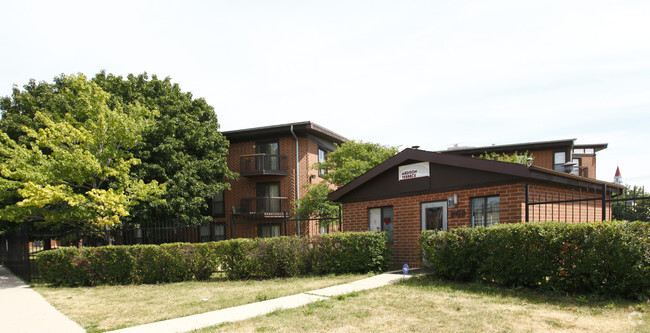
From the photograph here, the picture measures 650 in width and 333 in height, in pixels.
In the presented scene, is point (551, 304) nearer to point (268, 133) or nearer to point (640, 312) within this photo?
point (640, 312)

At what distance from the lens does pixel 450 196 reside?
1156cm

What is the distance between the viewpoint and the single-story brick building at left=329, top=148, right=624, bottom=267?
10203mm

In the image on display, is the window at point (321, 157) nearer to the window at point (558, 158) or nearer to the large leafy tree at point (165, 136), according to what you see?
the large leafy tree at point (165, 136)

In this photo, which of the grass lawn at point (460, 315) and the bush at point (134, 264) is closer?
the grass lawn at point (460, 315)

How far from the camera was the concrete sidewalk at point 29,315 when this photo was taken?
7.02 meters

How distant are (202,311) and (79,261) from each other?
299 inches

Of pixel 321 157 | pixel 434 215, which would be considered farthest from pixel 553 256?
pixel 321 157

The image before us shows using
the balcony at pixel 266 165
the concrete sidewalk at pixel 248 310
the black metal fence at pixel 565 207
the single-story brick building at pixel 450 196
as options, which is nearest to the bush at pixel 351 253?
the single-story brick building at pixel 450 196

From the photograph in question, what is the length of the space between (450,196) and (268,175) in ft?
50.1

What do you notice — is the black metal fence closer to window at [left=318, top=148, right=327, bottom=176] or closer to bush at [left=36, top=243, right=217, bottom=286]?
bush at [left=36, top=243, right=217, bottom=286]

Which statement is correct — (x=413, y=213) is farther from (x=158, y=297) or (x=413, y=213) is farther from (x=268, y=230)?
(x=268, y=230)

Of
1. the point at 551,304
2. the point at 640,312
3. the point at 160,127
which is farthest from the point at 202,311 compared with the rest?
the point at 160,127

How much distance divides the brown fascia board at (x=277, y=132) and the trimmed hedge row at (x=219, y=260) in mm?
12335

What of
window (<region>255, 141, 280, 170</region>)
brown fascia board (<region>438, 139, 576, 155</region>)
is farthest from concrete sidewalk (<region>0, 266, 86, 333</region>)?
brown fascia board (<region>438, 139, 576, 155</region>)
